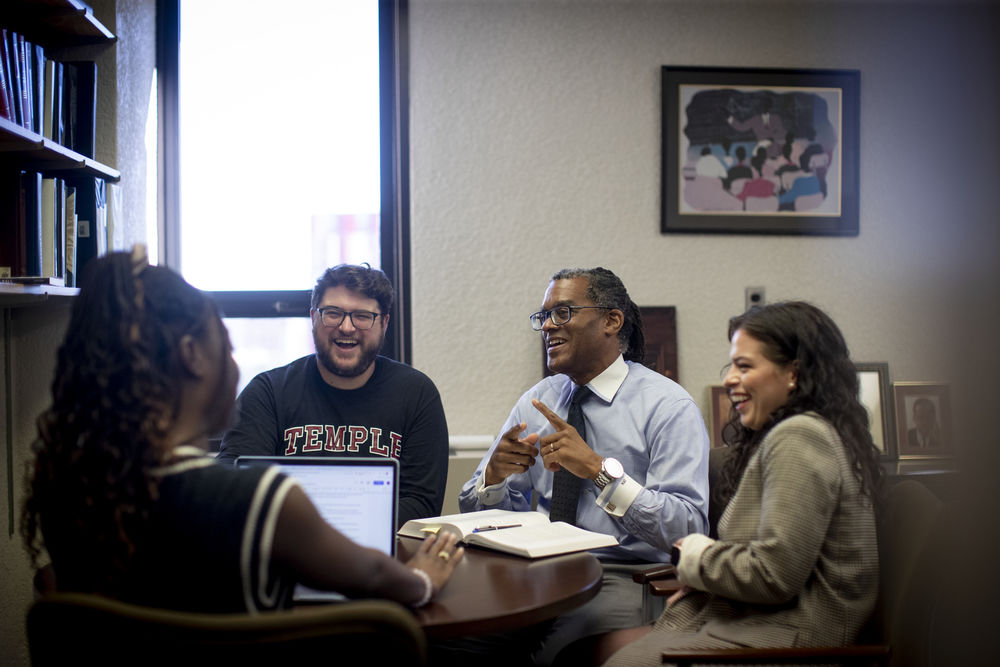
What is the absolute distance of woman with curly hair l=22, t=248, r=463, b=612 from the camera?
0.97 meters

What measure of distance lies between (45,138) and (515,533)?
171 centimetres

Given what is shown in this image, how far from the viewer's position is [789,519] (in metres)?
1.38

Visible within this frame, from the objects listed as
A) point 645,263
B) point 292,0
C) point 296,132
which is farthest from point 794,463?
point 292,0

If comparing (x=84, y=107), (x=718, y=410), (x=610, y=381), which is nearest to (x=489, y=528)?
(x=610, y=381)

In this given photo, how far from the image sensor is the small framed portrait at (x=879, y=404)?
9.64 feet

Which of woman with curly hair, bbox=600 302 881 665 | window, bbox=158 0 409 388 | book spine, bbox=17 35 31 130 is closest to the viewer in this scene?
woman with curly hair, bbox=600 302 881 665

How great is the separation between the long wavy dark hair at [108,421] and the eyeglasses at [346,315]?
4.07 ft

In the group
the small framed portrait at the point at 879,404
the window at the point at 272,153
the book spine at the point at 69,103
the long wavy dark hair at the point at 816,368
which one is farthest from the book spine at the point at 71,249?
the small framed portrait at the point at 879,404

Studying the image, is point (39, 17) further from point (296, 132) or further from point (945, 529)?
point (945, 529)

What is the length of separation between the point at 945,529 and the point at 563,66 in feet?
7.09

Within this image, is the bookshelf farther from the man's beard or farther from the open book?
the open book

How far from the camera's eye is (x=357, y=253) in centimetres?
307

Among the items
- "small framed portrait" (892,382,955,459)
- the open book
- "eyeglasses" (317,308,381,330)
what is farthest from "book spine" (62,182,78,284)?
"small framed portrait" (892,382,955,459)

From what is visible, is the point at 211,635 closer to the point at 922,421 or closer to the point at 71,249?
the point at 71,249
